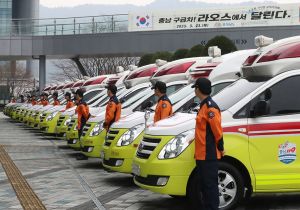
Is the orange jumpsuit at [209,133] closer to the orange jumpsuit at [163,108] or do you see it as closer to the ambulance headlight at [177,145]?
the ambulance headlight at [177,145]

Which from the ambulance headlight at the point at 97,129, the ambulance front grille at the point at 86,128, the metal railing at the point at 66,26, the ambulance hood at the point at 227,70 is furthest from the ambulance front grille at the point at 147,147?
the metal railing at the point at 66,26

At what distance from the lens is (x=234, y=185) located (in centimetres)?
722

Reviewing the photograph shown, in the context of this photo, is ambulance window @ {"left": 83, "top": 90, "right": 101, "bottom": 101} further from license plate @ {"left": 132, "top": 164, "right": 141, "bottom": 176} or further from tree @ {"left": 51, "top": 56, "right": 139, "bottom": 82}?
tree @ {"left": 51, "top": 56, "right": 139, "bottom": 82}

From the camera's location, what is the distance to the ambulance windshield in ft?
24.9

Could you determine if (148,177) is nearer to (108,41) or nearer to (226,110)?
(226,110)

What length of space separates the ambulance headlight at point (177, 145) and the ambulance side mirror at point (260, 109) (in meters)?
0.79

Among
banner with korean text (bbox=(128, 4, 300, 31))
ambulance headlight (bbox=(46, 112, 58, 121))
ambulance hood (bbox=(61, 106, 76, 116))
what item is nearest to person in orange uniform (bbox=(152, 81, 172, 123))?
ambulance hood (bbox=(61, 106, 76, 116))

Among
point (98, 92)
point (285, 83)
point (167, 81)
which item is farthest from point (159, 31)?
point (285, 83)

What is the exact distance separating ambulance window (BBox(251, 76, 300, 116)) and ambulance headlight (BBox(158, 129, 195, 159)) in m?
0.94

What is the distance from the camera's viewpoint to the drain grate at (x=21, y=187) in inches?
316

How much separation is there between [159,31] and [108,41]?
3979 mm

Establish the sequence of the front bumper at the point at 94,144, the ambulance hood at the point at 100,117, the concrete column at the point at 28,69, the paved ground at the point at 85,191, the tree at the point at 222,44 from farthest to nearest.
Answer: the concrete column at the point at 28,69 < the tree at the point at 222,44 < the ambulance hood at the point at 100,117 < the front bumper at the point at 94,144 < the paved ground at the point at 85,191

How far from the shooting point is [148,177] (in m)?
7.30

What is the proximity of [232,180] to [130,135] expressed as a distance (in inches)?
103
